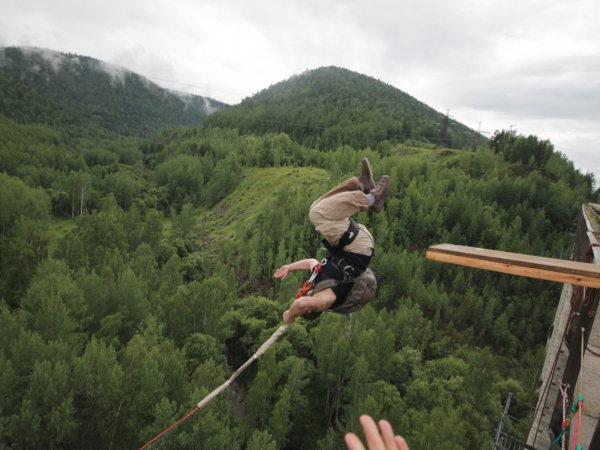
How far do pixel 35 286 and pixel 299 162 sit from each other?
64.9 metres

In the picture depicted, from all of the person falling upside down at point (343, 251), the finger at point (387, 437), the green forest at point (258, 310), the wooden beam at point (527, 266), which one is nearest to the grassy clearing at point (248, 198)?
the green forest at point (258, 310)

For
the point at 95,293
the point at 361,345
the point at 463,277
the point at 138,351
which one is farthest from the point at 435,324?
the point at 95,293

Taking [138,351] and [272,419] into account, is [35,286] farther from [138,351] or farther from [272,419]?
[272,419]

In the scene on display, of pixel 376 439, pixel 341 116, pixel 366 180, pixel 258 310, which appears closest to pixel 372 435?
pixel 376 439

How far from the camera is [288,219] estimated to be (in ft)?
Answer: 159

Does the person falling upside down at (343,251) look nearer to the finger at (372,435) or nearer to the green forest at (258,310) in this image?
the finger at (372,435)

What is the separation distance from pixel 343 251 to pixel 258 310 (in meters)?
→ 28.4

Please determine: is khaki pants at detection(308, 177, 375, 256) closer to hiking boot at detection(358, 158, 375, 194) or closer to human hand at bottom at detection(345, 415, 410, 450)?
hiking boot at detection(358, 158, 375, 194)

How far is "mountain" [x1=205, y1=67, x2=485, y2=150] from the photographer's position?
108062 millimetres

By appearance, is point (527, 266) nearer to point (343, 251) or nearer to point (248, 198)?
point (343, 251)

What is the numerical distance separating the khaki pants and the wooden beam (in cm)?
112

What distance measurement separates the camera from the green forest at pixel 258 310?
17.2 m

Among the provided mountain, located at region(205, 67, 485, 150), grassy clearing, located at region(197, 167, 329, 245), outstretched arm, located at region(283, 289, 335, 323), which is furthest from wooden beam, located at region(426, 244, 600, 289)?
mountain, located at region(205, 67, 485, 150)

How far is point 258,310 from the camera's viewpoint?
3184cm
